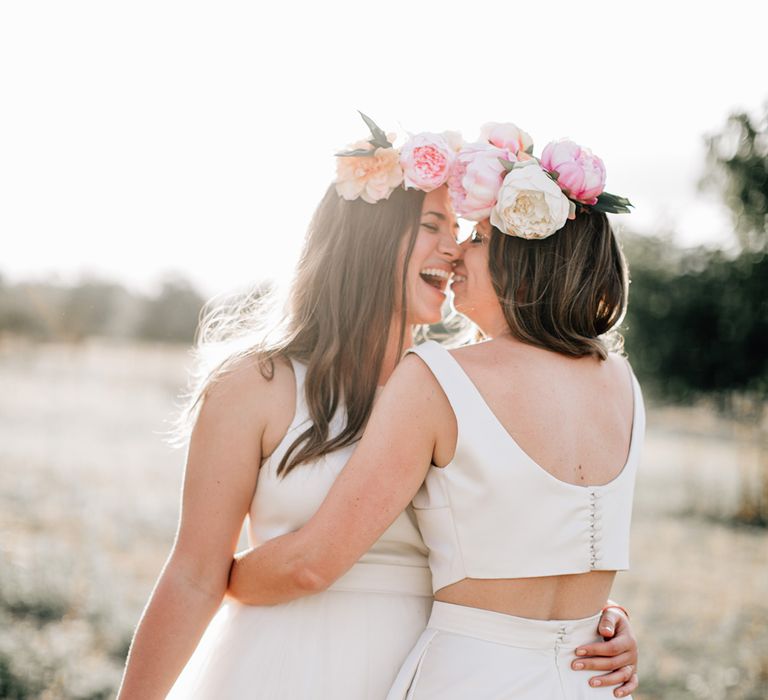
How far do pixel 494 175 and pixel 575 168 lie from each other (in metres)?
0.23

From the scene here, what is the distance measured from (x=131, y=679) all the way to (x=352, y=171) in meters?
1.67

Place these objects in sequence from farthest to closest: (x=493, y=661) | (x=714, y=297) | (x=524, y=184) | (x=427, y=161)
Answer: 1. (x=714, y=297)
2. (x=427, y=161)
3. (x=524, y=184)
4. (x=493, y=661)

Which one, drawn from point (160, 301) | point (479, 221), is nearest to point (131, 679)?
point (479, 221)

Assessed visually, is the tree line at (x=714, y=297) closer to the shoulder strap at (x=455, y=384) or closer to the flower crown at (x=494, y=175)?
the flower crown at (x=494, y=175)

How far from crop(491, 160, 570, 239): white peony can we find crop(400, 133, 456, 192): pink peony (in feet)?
1.22

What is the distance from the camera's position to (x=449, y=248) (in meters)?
3.02

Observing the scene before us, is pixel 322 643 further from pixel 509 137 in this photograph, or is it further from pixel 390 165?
pixel 509 137

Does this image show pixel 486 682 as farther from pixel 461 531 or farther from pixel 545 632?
pixel 461 531

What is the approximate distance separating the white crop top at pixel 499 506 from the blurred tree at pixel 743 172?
5.53 metres

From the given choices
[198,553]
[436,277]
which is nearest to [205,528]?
[198,553]

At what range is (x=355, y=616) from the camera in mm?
2615

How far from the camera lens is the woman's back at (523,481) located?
7.15 ft

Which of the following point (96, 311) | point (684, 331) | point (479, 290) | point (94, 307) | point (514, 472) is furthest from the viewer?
point (96, 311)

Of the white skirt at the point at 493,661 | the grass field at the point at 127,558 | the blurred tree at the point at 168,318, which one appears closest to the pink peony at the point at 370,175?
the white skirt at the point at 493,661
